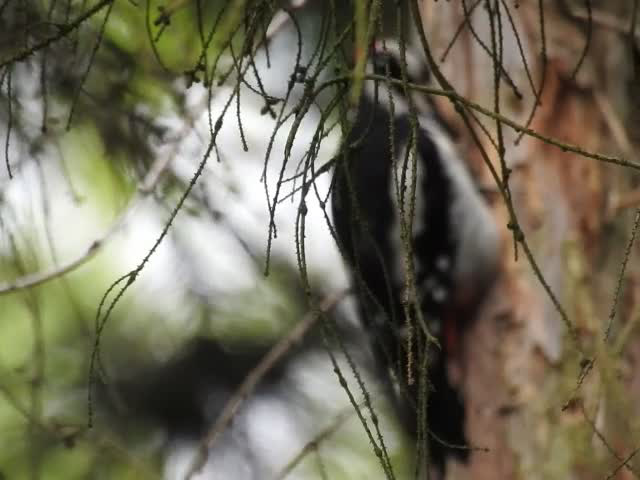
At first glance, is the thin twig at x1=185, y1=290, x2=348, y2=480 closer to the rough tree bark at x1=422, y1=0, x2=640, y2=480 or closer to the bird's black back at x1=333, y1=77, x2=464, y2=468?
the bird's black back at x1=333, y1=77, x2=464, y2=468

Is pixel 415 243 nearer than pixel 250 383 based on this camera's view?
No

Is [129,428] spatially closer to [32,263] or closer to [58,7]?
[32,263]

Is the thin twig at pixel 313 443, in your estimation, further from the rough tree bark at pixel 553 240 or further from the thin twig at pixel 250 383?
the rough tree bark at pixel 553 240

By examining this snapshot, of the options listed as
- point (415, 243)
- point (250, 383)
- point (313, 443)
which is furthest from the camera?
point (415, 243)

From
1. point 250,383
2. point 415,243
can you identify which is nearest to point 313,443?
point 250,383

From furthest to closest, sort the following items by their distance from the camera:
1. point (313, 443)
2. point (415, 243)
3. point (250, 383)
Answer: point (415, 243) → point (250, 383) → point (313, 443)

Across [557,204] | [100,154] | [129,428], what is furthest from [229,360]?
[557,204]

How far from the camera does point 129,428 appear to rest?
241cm

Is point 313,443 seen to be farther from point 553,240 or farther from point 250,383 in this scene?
point 553,240

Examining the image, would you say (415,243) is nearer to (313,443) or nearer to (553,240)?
(553,240)

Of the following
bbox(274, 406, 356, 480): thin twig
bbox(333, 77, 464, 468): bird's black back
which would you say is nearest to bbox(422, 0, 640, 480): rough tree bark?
bbox(333, 77, 464, 468): bird's black back

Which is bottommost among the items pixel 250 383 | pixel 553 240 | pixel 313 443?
pixel 313 443

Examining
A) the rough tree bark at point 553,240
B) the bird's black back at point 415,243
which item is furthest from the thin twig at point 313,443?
the rough tree bark at point 553,240

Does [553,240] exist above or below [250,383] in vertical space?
above
